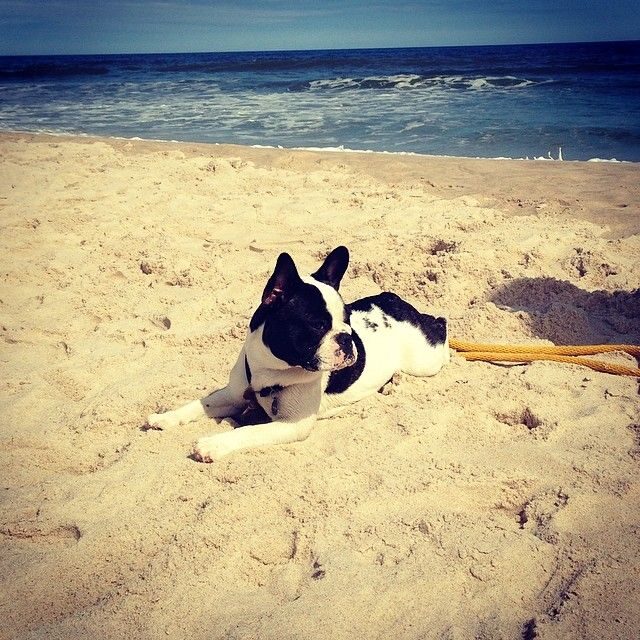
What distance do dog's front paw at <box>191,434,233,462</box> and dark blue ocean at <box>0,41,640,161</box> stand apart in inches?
352

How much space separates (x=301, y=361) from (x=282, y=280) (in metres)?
0.40

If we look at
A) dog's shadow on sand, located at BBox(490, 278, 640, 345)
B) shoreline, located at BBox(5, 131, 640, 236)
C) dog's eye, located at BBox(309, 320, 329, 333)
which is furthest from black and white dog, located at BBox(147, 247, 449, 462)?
shoreline, located at BBox(5, 131, 640, 236)

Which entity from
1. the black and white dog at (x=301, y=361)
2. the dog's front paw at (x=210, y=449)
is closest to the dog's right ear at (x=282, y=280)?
the black and white dog at (x=301, y=361)

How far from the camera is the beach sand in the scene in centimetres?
197

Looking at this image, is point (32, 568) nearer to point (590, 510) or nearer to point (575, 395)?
point (590, 510)

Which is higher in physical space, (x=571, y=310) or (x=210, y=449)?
(x=571, y=310)

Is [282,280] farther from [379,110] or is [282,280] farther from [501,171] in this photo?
[379,110]

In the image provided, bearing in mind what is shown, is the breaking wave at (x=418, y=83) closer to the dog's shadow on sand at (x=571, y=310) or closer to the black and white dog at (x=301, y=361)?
the dog's shadow on sand at (x=571, y=310)

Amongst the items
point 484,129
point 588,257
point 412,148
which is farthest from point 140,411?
point 484,129

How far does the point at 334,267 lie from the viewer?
2.99 meters

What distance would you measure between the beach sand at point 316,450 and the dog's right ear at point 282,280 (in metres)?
0.76

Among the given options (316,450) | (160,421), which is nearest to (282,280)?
(316,450)

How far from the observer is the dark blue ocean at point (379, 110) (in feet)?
37.6

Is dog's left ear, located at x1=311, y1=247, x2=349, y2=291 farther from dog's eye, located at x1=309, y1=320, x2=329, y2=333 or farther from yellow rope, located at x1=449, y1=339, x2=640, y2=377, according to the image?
yellow rope, located at x1=449, y1=339, x2=640, y2=377
